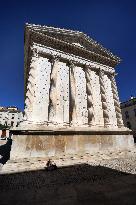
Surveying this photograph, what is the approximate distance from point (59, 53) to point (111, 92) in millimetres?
7144

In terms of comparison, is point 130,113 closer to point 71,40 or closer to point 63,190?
point 71,40

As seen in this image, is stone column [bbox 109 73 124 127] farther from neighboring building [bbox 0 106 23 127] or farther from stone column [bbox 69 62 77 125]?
neighboring building [bbox 0 106 23 127]

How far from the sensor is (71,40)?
1708 centimetres

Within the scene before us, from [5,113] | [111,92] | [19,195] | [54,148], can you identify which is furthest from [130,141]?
[5,113]

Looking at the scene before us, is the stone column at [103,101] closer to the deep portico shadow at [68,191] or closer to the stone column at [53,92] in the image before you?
the stone column at [53,92]

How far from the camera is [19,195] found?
16.9ft

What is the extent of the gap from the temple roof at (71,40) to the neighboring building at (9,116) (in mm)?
68944

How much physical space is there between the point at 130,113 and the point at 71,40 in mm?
32478

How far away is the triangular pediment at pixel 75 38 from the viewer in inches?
594

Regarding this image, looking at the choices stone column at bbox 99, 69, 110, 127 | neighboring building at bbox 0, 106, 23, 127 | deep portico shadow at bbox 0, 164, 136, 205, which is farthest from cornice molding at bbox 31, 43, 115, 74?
neighboring building at bbox 0, 106, 23, 127

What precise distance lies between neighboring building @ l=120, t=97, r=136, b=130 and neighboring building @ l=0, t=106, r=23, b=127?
5377 cm

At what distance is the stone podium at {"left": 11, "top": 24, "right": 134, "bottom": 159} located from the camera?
11.1 metres

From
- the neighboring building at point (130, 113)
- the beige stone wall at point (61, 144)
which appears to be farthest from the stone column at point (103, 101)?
the neighboring building at point (130, 113)

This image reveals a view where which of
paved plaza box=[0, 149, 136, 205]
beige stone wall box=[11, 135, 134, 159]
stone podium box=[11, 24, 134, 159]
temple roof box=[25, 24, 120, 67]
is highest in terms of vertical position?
temple roof box=[25, 24, 120, 67]
